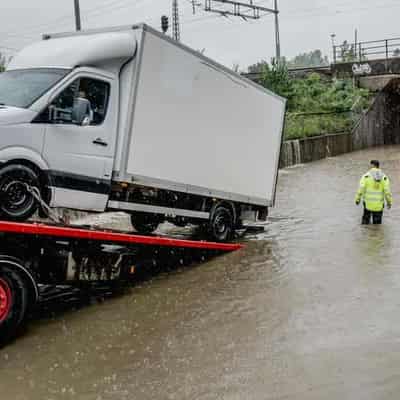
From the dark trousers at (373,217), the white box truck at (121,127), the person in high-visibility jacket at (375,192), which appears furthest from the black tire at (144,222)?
the dark trousers at (373,217)

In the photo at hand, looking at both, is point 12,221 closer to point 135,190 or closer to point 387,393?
point 135,190

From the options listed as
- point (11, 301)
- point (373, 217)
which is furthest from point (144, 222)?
point (373, 217)

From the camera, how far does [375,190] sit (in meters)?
12.6

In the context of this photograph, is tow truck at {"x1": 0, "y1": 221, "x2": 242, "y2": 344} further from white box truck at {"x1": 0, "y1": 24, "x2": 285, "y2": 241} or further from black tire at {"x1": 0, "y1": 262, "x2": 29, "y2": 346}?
white box truck at {"x1": 0, "y1": 24, "x2": 285, "y2": 241}

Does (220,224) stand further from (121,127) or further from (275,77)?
(275,77)

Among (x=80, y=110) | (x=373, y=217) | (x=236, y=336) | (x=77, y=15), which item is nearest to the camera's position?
(x=236, y=336)

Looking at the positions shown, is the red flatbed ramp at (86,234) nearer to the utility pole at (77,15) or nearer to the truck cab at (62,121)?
the truck cab at (62,121)

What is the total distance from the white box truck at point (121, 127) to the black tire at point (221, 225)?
0.13 feet

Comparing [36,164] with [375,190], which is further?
[375,190]

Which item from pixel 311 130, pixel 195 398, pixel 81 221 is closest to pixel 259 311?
pixel 195 398

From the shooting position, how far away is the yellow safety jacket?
12.6 metres

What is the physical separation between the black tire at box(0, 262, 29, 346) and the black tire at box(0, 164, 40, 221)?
0.77 metres

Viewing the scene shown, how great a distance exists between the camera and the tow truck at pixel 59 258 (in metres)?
6.36

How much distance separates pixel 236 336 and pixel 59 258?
2446 millimetres
